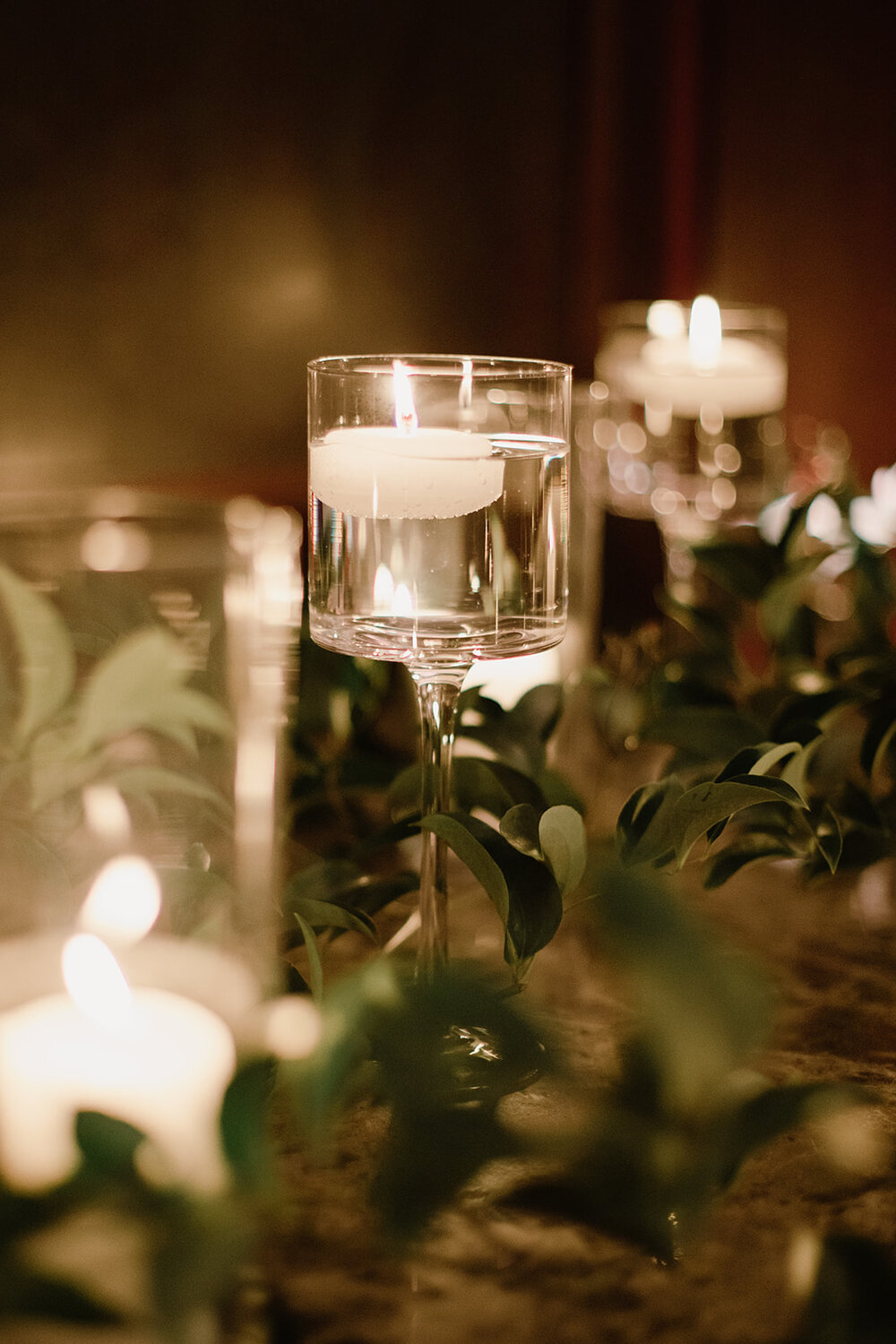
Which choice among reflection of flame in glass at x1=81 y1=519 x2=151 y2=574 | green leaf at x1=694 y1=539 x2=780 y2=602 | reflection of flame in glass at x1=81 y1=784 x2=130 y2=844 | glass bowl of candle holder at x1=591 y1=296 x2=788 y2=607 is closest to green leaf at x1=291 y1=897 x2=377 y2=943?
reflection of flame in glass at x1=81 y1=784 x2=130 y2=844

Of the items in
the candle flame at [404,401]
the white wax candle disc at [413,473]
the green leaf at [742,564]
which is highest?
the candle flame at [404,401]

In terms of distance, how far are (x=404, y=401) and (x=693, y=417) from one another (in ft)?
2.02

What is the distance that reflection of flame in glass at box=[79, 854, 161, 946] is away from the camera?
490 mm

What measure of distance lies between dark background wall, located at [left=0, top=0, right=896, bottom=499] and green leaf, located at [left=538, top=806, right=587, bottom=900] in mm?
497

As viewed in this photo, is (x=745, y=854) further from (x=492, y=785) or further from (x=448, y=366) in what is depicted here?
(x=448, y=366)

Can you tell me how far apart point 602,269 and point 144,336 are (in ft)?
2.12

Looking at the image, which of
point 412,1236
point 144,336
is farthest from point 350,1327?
point 144,336

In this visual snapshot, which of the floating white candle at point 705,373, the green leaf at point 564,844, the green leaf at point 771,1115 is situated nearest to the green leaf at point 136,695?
the green leaf at point 564,844

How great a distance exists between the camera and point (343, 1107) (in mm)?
427

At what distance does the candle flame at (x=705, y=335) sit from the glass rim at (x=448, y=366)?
22.4 inches

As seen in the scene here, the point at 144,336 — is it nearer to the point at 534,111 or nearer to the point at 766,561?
the point at 766,561

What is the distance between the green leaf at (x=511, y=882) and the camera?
43 cm

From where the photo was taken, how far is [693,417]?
3.35 ft

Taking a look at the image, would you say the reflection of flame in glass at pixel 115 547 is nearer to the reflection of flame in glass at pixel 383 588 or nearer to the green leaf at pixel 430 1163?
the reflection of flame in glass at pixel 383 588
